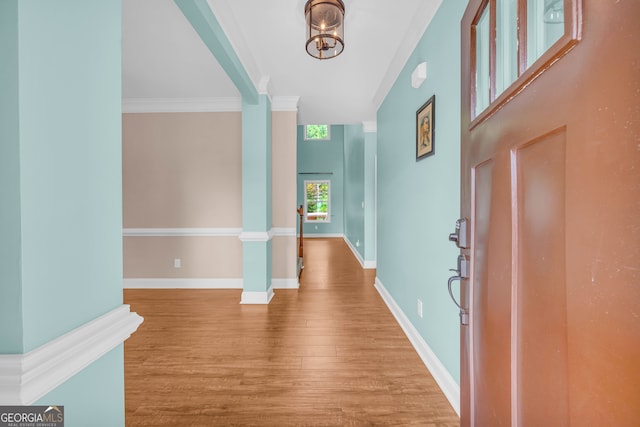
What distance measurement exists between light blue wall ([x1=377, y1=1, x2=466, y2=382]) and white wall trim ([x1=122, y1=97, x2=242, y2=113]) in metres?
2.20

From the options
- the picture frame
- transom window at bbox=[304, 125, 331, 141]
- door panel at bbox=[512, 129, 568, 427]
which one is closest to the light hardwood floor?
door panel at bbox=[512, 129, 568, 427]

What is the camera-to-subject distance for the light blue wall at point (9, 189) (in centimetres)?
59

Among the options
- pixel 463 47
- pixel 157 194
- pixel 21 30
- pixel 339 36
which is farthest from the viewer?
pixel 157 194

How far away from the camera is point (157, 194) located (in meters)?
4.11

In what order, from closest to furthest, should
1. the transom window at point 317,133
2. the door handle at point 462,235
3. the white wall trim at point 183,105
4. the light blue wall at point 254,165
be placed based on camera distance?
the door handle at point 462,235
the light blue wall at point 254,165
the white wall trim at point 183,105
the transom window at point 317,133

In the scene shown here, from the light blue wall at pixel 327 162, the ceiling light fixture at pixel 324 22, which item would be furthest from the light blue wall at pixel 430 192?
the light blue wall at pixel 327 162

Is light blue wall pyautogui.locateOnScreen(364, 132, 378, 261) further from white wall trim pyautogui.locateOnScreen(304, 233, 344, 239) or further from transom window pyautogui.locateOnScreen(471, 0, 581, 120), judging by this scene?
white wall trim pyautogui.locateOnScreen(304, 233, 344, 239)

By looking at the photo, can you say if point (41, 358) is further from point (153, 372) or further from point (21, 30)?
point (153, 372)

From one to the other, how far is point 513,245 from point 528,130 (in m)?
0.27

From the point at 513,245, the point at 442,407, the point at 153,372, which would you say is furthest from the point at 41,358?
the point at 442,407

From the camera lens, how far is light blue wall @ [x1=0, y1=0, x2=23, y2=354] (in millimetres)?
587

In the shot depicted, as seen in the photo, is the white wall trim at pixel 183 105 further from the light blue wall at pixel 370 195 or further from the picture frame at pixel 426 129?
the picture frame at pixel 426 129

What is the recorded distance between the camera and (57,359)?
65 centimetres

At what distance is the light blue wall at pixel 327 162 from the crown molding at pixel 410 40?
694 centimetres
